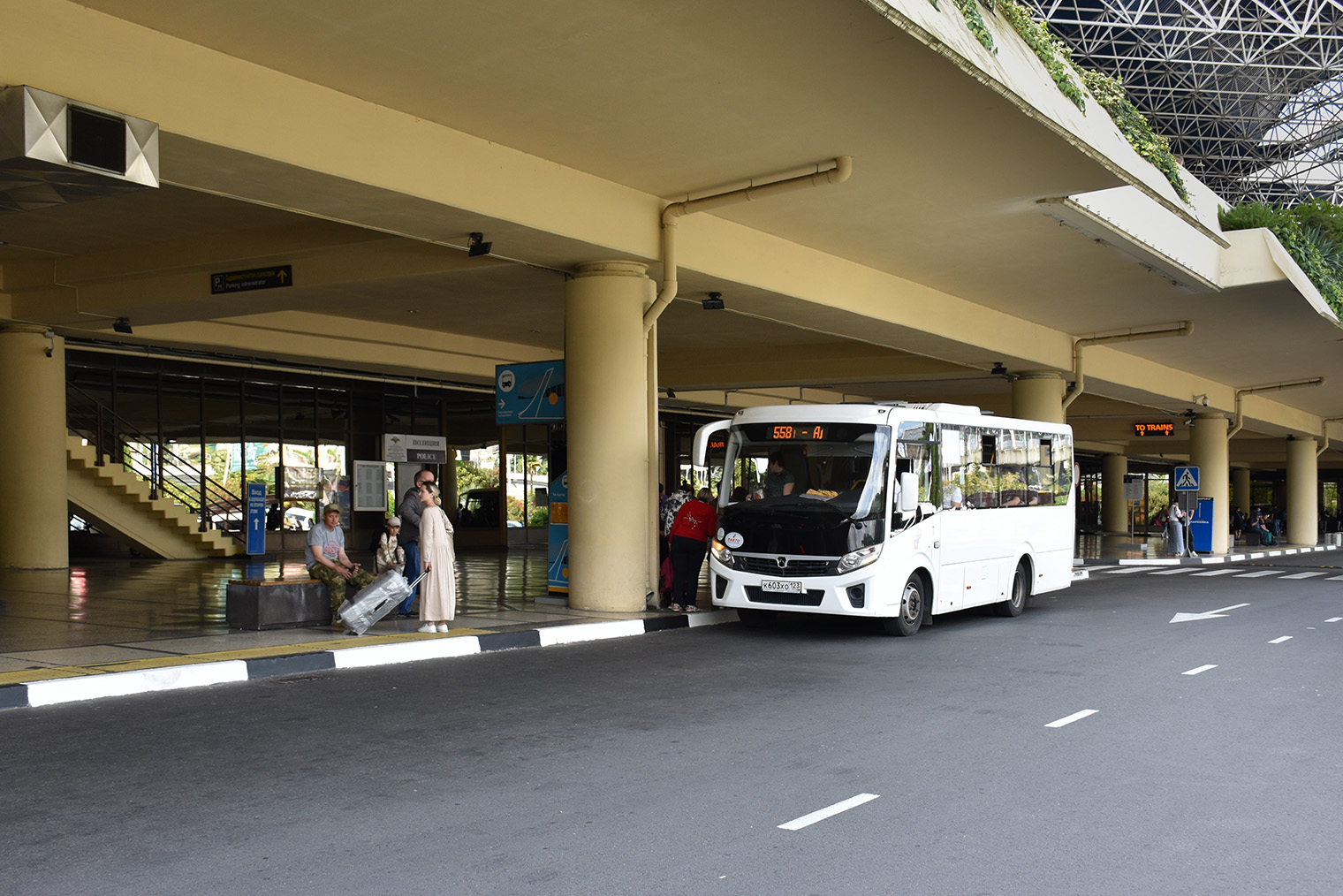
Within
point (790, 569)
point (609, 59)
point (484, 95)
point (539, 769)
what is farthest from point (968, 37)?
point (539, 769)

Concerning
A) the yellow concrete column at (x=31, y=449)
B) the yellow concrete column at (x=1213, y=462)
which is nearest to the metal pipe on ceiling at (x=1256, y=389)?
the yellow concrete column at (x=1213, y=462)

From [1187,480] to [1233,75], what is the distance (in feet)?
87.4

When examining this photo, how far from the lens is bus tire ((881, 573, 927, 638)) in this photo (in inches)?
522

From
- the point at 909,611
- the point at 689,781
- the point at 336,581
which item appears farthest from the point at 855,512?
the point at 689,781

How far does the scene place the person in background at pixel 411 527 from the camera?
12.7 metres

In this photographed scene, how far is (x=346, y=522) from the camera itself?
29922mm

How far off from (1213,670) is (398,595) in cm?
806

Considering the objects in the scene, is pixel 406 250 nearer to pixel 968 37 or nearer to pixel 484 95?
pixel 484 95

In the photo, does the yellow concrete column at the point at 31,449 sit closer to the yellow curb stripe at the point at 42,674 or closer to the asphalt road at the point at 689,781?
the yellow curb stripe at the point at 42,674

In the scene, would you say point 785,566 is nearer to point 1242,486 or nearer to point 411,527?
point 411,527

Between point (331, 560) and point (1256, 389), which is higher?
point (1256, 389)

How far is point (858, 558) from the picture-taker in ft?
41.9

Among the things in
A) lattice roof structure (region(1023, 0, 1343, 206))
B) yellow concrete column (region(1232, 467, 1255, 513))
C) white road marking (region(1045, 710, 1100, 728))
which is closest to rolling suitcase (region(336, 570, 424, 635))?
white road marking (region(1045, 710, 1100, 728))

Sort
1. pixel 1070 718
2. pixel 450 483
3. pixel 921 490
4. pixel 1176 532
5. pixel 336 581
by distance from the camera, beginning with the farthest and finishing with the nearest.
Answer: pixel 1176 532 < pixel 450 483 < pixel 921 490 < pixel 336 581 < pixel 1070 718
